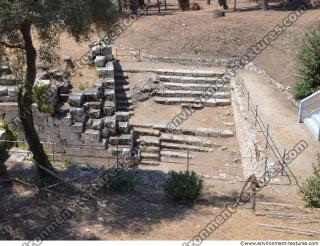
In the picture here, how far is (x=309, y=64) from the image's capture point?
1897 cm

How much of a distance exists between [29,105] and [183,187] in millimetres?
3974

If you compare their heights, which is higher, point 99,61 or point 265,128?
point 99,61

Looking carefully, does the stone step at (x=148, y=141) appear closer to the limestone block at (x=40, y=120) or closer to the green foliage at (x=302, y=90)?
the limestone block at (x=40, y=120)

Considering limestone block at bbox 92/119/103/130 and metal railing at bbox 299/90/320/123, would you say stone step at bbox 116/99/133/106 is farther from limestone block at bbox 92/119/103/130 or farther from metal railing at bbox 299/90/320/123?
metal railing at bbox 299/90/320/123

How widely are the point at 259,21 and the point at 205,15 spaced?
11.4 ft

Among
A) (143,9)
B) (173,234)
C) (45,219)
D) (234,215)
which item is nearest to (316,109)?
(234,215)

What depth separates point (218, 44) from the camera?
→ 961 inches

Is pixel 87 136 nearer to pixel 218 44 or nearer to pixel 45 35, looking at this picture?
pixel 45 35

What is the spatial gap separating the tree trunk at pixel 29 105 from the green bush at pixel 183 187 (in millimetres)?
3040

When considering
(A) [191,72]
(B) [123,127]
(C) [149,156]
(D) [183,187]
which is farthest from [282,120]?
(D) [183,187]

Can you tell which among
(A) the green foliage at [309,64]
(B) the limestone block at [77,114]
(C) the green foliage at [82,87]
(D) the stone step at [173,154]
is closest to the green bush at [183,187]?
(B) the limestone block at [77,114]

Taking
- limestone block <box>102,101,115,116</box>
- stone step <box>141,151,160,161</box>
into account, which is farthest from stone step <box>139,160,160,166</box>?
limestone block <box>102,101,115,116</box>

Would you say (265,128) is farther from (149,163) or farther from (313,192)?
(313,192)

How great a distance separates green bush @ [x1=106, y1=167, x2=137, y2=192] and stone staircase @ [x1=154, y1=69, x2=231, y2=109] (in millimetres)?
9318
